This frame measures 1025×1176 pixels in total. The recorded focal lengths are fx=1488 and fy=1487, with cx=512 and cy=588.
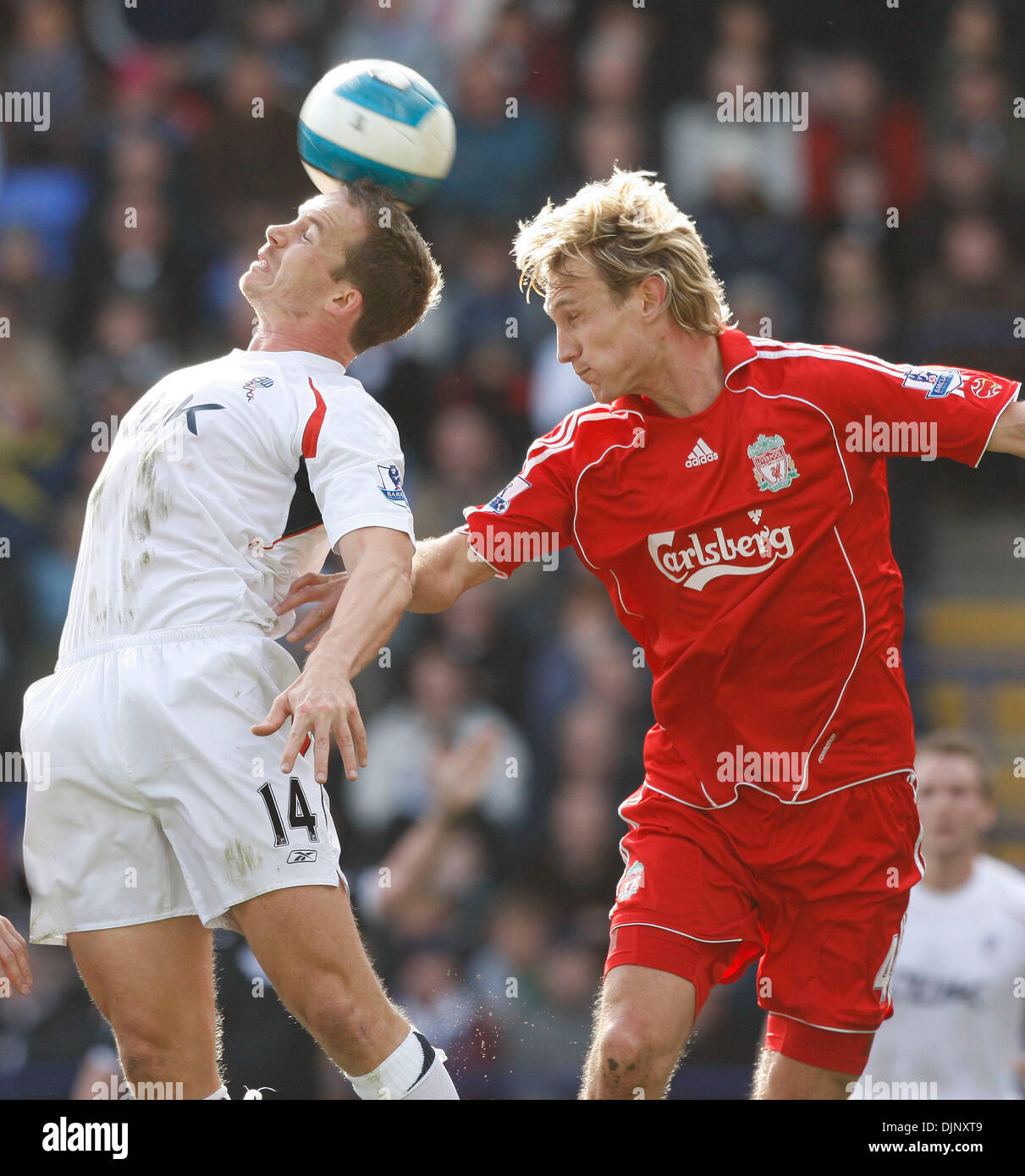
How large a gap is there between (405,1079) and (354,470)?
1.38m

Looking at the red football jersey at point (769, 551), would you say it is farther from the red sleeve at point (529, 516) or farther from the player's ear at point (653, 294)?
the player's ear at point (653, 294)

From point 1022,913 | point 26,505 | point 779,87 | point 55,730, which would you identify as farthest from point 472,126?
point 55,730

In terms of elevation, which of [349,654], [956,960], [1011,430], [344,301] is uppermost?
[344,301]

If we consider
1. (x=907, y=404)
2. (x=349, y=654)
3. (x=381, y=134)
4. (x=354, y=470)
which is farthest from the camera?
(x=381, y=134)

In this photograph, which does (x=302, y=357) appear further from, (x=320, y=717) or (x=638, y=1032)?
(x=638, y=1032)

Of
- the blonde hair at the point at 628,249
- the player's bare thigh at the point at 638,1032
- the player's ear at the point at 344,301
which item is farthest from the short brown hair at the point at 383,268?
the player's bare thigh at the point at 638,1032

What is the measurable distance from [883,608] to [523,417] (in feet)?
13.1

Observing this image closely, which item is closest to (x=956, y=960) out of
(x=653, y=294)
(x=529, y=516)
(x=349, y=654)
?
(x=529, y=516)

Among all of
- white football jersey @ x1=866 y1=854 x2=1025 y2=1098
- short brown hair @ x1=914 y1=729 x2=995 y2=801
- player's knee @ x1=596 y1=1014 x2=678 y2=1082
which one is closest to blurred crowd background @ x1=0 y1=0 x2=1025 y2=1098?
white football jersey @ x1=866 y1=854 x2=1025 y2=1098

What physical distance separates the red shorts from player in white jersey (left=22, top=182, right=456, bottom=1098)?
0.86 m

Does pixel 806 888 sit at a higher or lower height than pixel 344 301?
lower

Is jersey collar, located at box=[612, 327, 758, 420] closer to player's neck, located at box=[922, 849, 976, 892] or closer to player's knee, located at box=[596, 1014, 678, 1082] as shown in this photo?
player's knee, located at box=[596, 1014, 678, 1082]

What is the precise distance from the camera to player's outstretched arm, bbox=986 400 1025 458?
3688mm

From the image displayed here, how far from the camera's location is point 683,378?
3967 mm
